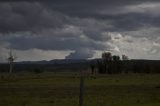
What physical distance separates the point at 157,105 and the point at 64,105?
28.6 ft

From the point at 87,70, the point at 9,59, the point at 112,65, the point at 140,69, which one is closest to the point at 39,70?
the point at 9,59

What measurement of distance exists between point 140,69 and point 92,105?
169 meters

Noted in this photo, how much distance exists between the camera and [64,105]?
3266 centimetres

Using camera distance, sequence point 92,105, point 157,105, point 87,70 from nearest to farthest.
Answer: point 87,70, point 157,105, point 92,105

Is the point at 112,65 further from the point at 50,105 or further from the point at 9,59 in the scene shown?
the point at 50,105

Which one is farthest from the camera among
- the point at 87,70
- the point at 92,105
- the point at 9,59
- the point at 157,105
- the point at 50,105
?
the point at 9,59

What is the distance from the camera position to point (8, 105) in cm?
3156

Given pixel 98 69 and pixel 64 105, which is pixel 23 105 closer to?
pixel 64 105

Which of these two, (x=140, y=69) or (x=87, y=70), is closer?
(x=87, y=70)

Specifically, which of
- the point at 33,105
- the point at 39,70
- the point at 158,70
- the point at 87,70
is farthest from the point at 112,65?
the point at 87,70

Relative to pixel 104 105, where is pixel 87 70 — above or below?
above

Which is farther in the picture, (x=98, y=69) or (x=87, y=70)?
(x=98, y=69)

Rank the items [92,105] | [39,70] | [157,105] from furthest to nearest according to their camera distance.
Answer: [39,70] → [92,105] → [157,105]

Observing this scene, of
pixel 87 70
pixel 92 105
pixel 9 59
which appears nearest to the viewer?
pixel 87 70
